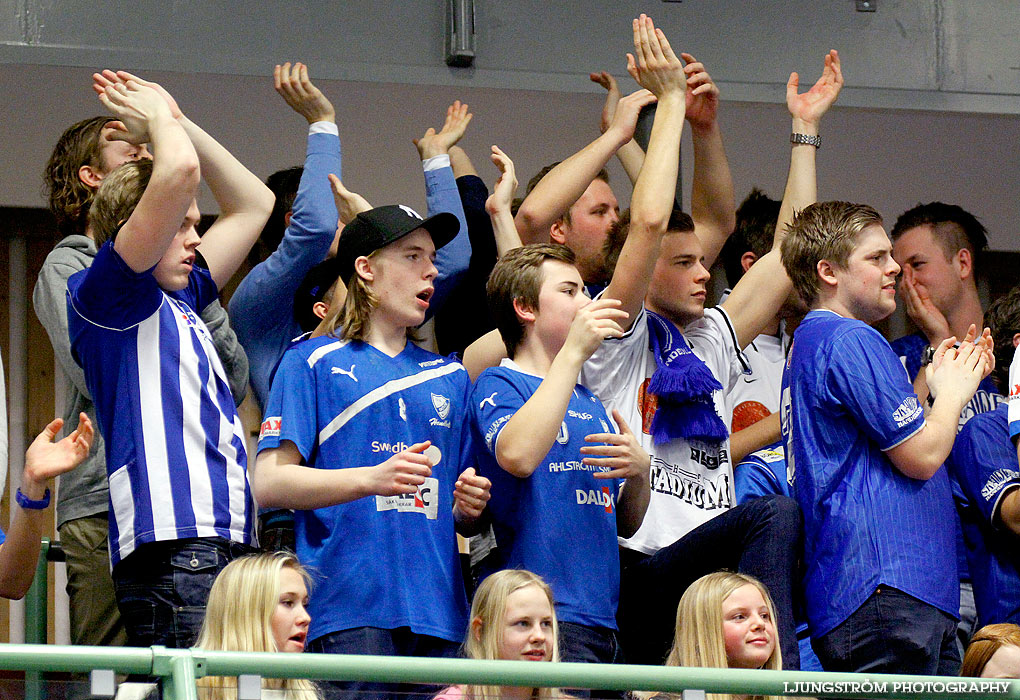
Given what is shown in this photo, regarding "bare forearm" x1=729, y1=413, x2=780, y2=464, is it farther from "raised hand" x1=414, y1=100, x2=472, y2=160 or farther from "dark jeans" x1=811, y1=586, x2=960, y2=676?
"raised hand" x1=414, y1=100, x2=472, y2=160

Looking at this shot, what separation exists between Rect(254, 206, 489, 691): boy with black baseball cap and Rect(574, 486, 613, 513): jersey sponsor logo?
0.29m

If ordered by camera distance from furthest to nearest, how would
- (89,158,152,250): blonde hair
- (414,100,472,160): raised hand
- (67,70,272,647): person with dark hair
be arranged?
1. (414,100,472,160): raised hand
2. (89,158,152,250): blonde hair
3. (67,70,272,647): person with dark hair

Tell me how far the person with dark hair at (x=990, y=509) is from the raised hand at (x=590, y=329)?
112 cm

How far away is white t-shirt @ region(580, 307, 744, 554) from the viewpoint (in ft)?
12.8

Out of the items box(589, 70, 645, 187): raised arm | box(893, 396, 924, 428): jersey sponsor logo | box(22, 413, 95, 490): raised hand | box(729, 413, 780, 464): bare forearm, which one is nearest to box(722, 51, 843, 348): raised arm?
box(729, 413, 780, 464): bare forearm

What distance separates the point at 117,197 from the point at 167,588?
90 centimetres

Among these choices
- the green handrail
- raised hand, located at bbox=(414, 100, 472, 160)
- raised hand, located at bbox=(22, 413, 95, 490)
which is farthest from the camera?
raised hand, located at bbox=(414, 100, 472, 160)

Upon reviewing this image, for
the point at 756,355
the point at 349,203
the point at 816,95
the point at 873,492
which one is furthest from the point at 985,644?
the point at 349,203

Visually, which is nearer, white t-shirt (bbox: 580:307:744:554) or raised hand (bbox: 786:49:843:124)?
white t-shirt (bbox: 580:307:744:554)


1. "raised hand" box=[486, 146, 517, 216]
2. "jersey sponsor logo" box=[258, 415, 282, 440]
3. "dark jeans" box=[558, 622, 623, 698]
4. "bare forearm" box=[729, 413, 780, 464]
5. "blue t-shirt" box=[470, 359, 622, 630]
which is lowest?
"dark jeans" box=[558, 622, 623, 698]

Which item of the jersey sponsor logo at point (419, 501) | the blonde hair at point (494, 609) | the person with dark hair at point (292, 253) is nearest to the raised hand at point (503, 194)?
the person with dark hair at point (292, 253)

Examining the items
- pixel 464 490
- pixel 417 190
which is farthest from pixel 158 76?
pixel 464 490

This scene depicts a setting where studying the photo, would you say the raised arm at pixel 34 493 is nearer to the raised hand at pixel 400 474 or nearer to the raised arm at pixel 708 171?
the raised hand at pixel 400 474

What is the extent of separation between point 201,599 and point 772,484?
6.27ft
